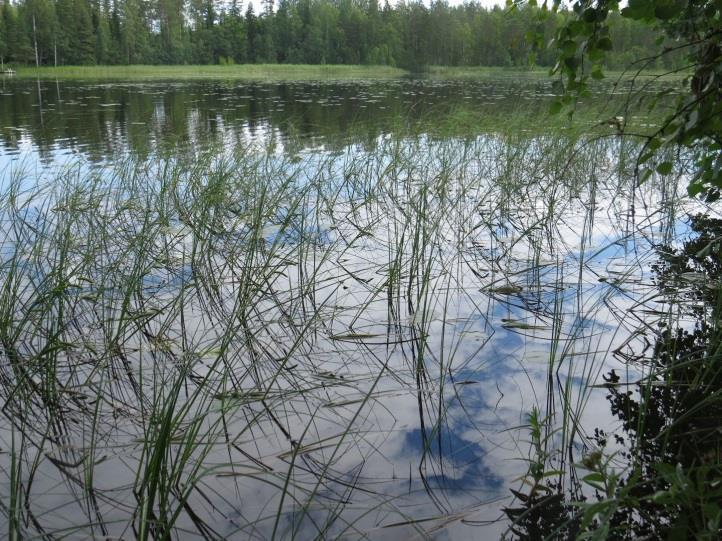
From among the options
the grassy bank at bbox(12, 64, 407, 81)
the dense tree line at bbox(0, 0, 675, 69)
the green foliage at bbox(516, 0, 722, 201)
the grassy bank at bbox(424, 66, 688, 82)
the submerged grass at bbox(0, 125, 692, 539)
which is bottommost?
the submerged grass at bbox(0, 125, 692, 539)

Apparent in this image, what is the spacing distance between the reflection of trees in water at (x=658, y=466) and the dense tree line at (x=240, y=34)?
45894 mm

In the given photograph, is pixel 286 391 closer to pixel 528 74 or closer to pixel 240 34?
pixel 528 74

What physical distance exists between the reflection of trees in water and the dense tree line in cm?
4589

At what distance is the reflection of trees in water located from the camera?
1.04m

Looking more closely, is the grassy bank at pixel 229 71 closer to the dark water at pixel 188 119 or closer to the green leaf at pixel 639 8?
the dark water at pixel 188 119

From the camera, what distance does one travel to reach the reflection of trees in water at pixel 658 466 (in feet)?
3.42

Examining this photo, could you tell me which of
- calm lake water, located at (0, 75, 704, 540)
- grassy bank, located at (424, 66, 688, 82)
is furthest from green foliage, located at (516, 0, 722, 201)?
grassy bank, located at (424, 66, 688, 82)

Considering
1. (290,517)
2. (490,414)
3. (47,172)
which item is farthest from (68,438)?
(47,172)

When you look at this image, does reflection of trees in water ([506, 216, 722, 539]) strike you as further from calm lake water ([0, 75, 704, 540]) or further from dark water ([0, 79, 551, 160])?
dark water ([0, 79, 551, 160])

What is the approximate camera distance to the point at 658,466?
1075mm

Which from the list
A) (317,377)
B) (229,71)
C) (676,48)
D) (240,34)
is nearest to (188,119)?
(317,377)

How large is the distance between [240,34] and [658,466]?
6559 centimetres

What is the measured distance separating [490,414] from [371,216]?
9.67 ft

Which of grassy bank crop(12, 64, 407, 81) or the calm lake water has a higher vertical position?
grassy bank crop(12, 64, 407, 81)
